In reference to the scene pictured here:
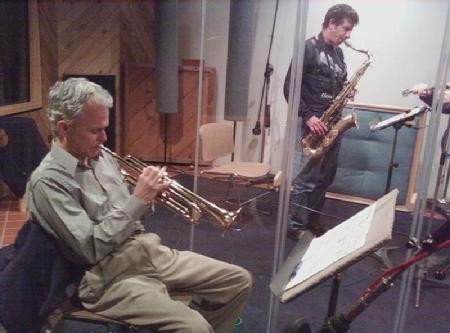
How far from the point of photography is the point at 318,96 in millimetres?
3148

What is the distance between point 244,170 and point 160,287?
6.42 feet

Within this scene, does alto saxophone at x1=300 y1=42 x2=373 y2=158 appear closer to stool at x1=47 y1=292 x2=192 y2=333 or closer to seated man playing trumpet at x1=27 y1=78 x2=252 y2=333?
seated man playing trumpet at x1=27 y1=78 x2=252 y2=333

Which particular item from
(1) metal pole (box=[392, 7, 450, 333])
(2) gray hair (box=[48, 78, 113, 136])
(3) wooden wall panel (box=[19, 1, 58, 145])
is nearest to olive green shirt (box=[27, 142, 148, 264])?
(2) gray hair (box=[48, 78, 113, 136])

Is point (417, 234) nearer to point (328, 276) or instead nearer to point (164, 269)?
point (328, 276)

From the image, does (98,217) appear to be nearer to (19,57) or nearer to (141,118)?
(19,57)

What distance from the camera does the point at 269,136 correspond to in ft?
14.3

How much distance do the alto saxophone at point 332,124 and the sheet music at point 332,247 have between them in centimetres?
167

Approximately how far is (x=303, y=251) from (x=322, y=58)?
181 cm

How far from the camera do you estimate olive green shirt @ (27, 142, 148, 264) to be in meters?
1.44

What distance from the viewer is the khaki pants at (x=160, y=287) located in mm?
1508

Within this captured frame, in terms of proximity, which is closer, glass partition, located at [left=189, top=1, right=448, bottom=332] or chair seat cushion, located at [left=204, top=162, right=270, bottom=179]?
chair seat cushion, located at [left=204, top=162, right=270, bottom=179]

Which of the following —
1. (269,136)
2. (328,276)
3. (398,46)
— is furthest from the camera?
(269,136)

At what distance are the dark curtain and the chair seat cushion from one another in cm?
198

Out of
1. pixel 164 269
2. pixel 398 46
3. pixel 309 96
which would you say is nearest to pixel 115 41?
pixel 309 96
